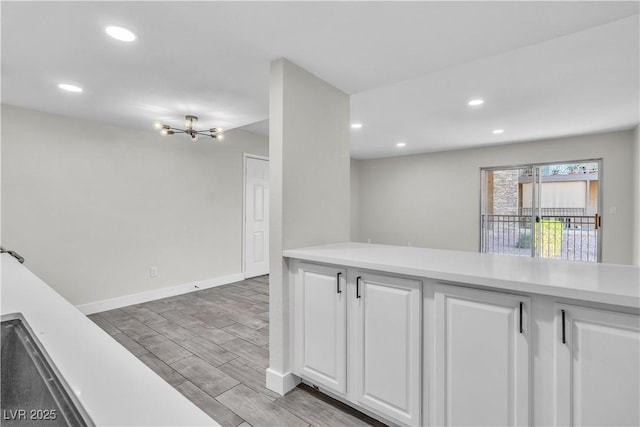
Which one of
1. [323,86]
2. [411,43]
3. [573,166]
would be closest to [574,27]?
[411,43]

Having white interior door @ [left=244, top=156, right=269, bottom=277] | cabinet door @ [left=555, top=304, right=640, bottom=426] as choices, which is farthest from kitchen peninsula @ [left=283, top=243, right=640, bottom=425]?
white interior door @ [left=244, top=156, right=269, bottom=277]

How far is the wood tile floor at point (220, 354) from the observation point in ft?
5.76

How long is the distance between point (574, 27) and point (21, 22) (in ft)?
9.94

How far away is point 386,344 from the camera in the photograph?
155cm

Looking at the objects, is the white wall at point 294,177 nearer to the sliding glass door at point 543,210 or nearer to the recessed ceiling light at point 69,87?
the recessed ceiling light at point 69,87

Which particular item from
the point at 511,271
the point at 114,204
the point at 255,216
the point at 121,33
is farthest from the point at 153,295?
the point at 511,271

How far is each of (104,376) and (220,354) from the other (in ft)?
6.67

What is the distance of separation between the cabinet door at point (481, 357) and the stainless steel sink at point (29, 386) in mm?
1295

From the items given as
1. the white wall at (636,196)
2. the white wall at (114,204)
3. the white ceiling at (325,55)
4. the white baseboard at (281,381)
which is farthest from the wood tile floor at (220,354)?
the white wall at (636,196)

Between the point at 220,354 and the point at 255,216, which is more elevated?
the point at 255,216

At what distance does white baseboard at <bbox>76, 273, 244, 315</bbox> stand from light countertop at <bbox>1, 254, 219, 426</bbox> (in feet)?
9.50

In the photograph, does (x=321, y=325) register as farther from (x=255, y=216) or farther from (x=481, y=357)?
(x=255, y=216)

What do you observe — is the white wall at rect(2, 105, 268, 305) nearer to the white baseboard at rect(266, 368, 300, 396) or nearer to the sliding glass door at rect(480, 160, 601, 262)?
the white baseboard at rect(266, 368, 300, 396)

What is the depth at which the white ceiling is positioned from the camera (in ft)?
5.09
